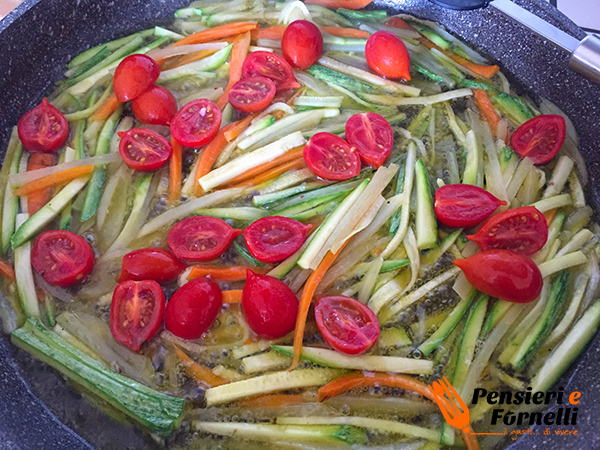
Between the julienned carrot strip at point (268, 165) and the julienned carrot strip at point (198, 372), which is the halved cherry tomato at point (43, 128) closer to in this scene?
the julienned carrot strip at point (268, 165)

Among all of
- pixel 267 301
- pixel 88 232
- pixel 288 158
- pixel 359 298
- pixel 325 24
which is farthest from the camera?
pixel 325 24

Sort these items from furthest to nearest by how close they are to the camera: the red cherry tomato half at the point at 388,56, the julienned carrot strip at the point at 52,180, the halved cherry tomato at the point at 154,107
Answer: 1. the red cherry tomato half at the point at 388,56
2. the halved cherry tomato at the point at 154,107
3. the julienned carrot strip at the point at 52,180

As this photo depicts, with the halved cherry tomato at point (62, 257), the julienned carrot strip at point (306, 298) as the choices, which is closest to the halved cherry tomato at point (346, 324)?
the julienned carrot strip at point (306, 298)

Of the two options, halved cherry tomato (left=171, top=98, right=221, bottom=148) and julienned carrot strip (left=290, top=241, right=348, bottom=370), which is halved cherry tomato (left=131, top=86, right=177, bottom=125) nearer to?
halved cherry tomato (left=171, top=98, right=221, bottom=148)

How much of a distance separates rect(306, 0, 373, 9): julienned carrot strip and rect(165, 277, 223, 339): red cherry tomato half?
2.24m

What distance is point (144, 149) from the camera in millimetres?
2418

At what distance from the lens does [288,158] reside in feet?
8.13

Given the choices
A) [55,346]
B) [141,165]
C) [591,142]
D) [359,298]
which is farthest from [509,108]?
[55,346]

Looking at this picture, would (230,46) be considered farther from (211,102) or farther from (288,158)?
(288,158)

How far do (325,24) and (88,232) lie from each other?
2057mm

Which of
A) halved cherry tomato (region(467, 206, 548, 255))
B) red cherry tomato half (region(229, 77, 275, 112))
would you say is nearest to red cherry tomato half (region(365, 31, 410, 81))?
red cherry tomato half (region(229, 77, 275, 112))

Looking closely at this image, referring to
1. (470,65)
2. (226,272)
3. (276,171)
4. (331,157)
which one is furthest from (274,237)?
(470,65)

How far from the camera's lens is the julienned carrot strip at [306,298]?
6.30 feet

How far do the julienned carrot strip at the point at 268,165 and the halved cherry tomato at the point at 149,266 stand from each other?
0.56m
